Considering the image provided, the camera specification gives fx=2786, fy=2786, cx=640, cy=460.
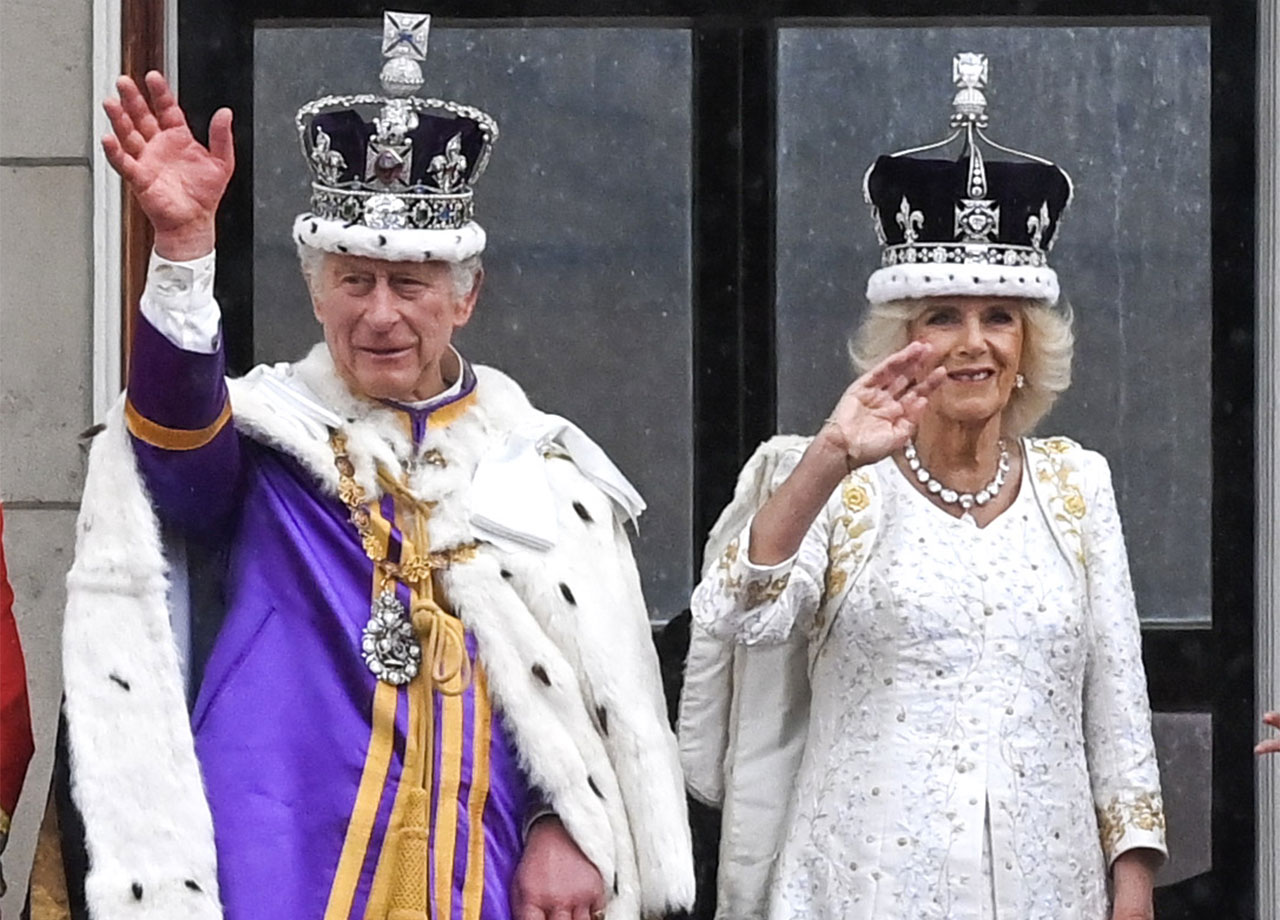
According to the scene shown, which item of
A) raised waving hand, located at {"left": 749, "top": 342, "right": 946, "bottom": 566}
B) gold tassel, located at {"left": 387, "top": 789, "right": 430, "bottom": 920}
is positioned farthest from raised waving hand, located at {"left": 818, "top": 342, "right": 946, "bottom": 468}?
gold tassel, located at {"left": 387, "top": 789, "right": 430, "bottom": 920}

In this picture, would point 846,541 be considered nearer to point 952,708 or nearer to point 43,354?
point 952,708

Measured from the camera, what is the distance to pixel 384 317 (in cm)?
422

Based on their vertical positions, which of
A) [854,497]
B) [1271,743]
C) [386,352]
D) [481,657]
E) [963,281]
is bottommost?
[1271,743]

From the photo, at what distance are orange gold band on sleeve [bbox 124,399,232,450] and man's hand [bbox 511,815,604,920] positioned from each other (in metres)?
0.78

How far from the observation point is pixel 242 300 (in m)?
5.68

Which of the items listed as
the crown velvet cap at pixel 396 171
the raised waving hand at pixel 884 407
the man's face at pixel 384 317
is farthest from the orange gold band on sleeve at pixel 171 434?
the raised waving hand at pixel 884 407

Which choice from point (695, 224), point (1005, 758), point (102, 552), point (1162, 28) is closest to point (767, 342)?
point (695, 224)

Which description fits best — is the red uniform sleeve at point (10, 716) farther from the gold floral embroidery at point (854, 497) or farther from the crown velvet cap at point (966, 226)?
the crown velvet cap at point (966, 226)

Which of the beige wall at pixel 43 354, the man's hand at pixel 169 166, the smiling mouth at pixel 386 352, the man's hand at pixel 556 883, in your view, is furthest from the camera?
the beige wall at pixel 43 354

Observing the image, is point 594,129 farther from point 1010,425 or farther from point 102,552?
point 102,552

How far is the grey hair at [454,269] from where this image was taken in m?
4.31

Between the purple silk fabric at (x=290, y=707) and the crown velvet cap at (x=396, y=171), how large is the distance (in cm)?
37

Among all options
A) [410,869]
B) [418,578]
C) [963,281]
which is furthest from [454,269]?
[410,869]

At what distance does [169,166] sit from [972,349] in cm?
132
